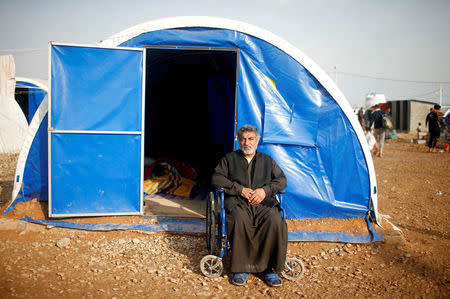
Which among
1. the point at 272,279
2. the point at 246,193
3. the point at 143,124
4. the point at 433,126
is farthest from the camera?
the point at 433,126

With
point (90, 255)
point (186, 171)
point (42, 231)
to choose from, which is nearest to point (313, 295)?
point (90, 255)

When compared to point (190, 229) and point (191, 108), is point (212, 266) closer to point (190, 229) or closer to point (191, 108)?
point (190, 229)

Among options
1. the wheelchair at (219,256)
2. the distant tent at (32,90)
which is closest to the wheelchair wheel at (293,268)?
the wheelchair at (219,256)

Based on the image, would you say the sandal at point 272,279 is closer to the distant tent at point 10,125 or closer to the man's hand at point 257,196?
the man's hand at point 257,196

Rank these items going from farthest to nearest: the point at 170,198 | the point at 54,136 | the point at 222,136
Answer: the point at 222,136 < the point at 170,198 < the point at 54,136

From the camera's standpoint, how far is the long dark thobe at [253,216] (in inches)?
132

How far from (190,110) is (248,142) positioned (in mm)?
6178

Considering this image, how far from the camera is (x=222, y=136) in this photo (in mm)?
8836

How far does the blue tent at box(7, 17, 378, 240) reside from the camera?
456cm

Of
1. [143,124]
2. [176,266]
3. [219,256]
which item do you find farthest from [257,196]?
[143,124]

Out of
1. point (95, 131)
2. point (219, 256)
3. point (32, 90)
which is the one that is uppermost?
point (32, 90)

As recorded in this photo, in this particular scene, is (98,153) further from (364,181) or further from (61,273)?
(364,181)

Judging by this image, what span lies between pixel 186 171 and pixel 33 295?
430 cm

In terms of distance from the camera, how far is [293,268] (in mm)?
3545
